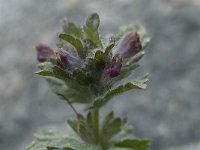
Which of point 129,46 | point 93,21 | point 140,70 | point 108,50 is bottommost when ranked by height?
point 108,50

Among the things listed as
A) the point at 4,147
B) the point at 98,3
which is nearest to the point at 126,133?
the point at 4,147

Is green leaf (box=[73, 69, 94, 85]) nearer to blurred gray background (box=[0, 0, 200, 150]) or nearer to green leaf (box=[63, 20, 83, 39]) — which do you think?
green leaf (box=[63, 20, 83, 39])

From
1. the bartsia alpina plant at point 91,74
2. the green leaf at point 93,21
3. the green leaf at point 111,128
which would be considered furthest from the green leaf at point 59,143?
the green leaf at point 93,21

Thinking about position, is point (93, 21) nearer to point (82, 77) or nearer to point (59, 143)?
point (82, 77)

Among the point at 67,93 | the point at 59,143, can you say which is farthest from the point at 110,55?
the point at 59,143

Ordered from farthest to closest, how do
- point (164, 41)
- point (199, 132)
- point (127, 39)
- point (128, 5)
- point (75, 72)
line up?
point (128, 5), point (164, 41), point (199, 132), point (127, 39), point (75, 72)

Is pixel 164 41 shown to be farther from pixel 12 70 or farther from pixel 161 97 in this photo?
pixel 12 70
